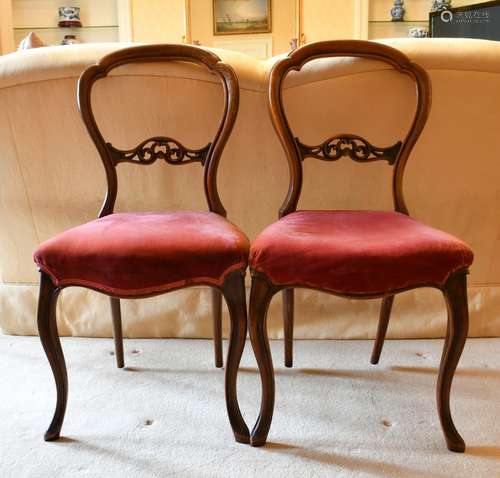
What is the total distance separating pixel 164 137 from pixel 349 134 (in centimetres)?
52

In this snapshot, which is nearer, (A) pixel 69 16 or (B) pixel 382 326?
(B) pixel 382 326

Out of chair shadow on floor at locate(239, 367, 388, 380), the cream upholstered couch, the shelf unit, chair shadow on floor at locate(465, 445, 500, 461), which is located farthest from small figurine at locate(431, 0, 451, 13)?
chair shadow on floor at locate(465, 445, 500, 461)

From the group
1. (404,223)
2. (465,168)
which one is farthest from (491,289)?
(404,223)

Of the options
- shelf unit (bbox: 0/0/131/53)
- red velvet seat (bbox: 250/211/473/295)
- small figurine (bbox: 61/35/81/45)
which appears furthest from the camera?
shelf unit (bbox: 0/0/131/53)

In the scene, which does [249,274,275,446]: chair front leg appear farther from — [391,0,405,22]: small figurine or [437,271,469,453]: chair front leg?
[391,0,405,22]: small figurine

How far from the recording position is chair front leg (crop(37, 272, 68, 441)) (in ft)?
3.60

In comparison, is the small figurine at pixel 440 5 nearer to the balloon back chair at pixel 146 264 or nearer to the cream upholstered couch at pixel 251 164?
the cream upholstered couch at pixel 251 164

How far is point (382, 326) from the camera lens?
147 centimetres

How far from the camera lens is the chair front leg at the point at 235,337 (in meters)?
1.05

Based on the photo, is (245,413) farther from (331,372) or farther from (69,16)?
(69,16)

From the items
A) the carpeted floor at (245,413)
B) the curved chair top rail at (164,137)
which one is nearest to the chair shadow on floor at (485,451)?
the carpeted floor at (245,413)

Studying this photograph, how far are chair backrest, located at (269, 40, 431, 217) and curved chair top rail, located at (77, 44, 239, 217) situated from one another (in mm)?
123

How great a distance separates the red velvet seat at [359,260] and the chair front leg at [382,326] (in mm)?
391

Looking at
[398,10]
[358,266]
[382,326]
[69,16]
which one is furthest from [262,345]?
[69,16]
